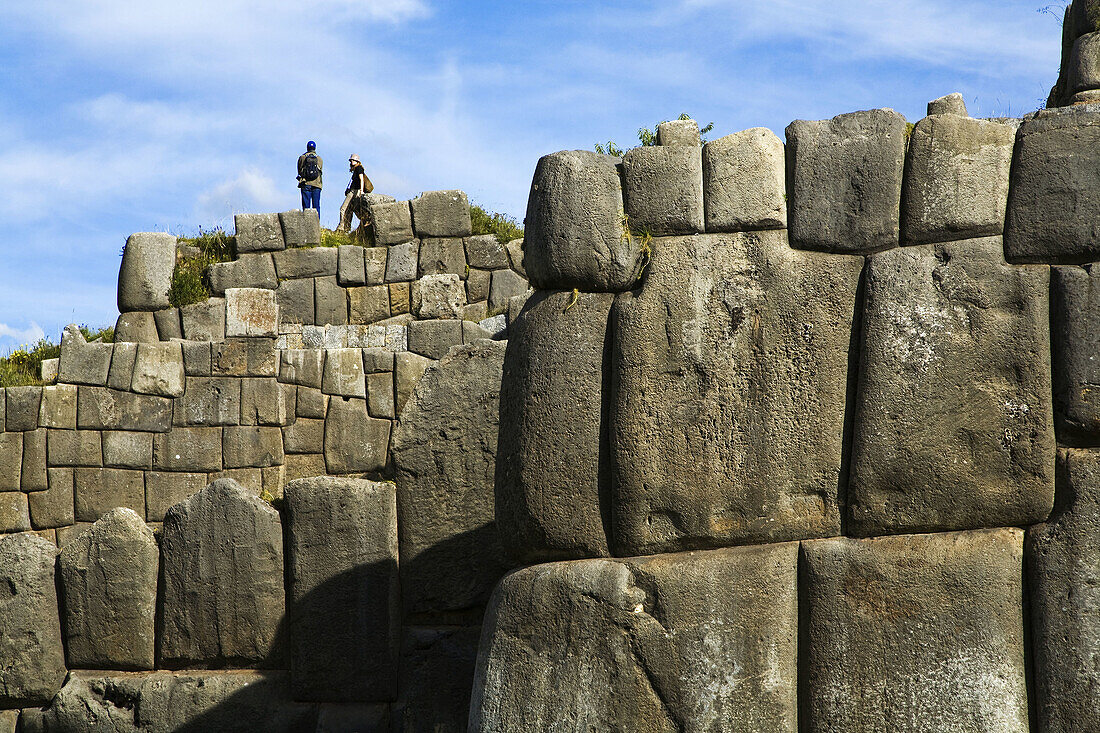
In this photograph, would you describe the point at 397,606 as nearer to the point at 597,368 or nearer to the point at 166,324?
the point at 597,368

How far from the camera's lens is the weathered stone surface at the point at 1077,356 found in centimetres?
399

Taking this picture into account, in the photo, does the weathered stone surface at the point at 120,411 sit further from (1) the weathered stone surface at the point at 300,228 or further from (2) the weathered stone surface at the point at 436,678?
(2) the weathered stone surface at the point at 436,678

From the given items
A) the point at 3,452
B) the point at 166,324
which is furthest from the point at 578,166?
the point at 166,324

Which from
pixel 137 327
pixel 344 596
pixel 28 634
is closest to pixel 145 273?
pixel 137 327

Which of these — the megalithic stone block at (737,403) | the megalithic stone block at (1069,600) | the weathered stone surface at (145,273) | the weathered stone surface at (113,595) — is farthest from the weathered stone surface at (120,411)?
the megalithic stone block at (1069,600)

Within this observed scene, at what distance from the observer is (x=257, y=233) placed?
15.7m

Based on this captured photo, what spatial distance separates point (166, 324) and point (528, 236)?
10.6 meters

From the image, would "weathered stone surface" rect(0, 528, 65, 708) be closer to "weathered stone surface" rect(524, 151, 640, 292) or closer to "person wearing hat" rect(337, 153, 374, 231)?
"weathered stone surface" rect(524, 151, 640, 292)

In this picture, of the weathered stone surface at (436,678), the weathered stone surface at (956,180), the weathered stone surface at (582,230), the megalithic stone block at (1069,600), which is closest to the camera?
the megalithic stone block at (1069,600)

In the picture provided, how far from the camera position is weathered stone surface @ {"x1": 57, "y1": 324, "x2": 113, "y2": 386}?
12.1 metres

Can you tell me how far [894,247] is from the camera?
4281 mm

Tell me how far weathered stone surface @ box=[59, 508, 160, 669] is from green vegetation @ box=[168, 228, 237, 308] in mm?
8507

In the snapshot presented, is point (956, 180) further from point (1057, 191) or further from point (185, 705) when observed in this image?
point (185, 705)

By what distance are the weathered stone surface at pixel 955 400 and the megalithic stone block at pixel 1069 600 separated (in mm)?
79
